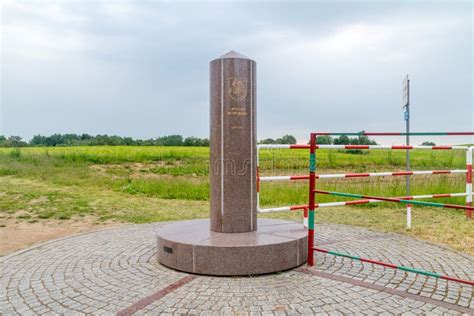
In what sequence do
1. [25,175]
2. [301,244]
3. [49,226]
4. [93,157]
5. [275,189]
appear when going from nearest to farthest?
[301,244] < [49,226] < [275,189] < [25,175] < [93,157]

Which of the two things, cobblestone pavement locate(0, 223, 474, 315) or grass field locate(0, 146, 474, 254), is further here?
grass field locate(0, 146, 474, 254)

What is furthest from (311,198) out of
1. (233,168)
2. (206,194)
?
(206,194)

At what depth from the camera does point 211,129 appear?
4.81 m

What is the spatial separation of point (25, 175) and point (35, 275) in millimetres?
13150

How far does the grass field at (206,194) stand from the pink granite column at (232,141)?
128 inches

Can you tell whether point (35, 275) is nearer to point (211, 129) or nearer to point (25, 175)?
point (211, 129)

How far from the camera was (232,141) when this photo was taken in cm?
467

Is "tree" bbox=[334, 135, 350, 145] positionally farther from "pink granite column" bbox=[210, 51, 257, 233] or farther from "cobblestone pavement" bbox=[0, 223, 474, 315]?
"pink granite column" bbox=[210, 51, 257, 233]

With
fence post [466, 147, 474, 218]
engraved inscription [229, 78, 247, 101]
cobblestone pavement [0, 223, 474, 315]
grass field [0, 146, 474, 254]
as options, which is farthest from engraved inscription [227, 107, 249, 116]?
fence post [466, 147, 474, 218]

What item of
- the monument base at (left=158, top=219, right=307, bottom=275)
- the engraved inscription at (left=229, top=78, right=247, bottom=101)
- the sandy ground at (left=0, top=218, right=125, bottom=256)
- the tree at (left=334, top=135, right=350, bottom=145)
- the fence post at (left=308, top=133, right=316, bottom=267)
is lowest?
the sandy ground at (left=0, top=218, right=125, bottom=256)

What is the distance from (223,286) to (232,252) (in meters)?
0.41

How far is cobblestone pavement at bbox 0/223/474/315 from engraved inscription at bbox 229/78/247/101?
7.10ft

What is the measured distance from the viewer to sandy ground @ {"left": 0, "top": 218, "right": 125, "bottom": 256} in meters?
5.82

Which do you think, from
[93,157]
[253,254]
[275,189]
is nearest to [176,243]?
[253,254]
